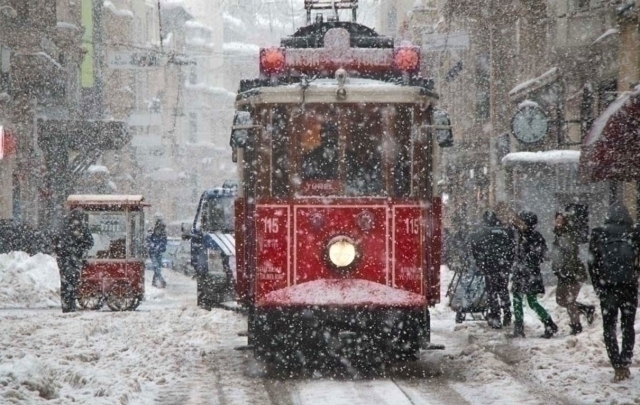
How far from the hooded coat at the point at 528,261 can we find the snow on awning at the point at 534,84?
13.1 meters

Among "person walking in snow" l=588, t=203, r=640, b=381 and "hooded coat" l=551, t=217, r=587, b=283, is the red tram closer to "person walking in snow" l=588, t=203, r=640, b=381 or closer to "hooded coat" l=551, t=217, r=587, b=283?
"person walking in snow" l=588, t=203, r=640, b=381

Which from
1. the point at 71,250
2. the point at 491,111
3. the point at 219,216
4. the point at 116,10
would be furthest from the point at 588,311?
the point at 116,10

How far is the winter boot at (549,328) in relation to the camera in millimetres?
14883

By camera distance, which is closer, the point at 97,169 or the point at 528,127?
the point at 528,127

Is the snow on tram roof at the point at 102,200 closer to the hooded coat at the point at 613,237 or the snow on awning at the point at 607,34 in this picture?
the snow on awning at the point at 607,34

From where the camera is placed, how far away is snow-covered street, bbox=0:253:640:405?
10.1 meters

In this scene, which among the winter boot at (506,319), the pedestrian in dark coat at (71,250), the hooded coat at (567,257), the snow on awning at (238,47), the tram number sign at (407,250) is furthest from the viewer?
the snow on awning at (238,47)

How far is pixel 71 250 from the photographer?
2045 centimetres

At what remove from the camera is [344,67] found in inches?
501

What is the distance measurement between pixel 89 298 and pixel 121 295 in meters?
0.63

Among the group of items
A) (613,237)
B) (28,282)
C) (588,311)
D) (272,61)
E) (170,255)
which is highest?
(272,61)

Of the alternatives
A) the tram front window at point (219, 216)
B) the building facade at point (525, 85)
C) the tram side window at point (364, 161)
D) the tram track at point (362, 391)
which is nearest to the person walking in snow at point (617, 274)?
the tram track at point (362, 391)

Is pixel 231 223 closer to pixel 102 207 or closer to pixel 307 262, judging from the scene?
pixel 102 207

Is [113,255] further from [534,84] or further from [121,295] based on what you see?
[534,84]
